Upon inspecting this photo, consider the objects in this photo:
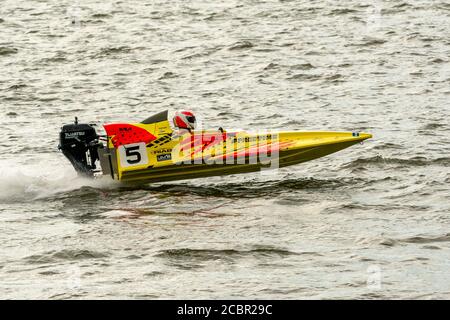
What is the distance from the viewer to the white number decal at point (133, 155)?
16547 millimetres

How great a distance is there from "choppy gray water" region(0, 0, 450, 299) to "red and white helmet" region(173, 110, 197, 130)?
1153 mm

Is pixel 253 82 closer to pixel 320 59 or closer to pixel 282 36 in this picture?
pixel 320 59

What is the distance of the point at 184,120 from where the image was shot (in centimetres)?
1659

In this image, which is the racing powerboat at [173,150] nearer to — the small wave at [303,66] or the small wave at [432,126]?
the small wave at [432,126]

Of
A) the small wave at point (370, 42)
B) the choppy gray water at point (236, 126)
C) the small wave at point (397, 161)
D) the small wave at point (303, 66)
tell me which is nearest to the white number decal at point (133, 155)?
the choppy gray water at point (236, 126)

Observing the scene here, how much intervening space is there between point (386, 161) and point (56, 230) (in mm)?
6594

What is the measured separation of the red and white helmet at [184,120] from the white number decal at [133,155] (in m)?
0.69

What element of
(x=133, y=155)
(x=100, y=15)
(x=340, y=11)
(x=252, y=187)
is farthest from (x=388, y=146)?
(x=100, y=15)

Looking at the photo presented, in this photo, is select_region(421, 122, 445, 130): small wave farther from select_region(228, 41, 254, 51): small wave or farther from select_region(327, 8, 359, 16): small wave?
select_region(327, 8, 359, 16): small wave

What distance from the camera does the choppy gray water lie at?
496 inches

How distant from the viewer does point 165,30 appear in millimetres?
31188

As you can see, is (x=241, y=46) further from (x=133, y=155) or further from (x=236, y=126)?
(x=133, y=155)

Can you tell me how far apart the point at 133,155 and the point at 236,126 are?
5.44 m

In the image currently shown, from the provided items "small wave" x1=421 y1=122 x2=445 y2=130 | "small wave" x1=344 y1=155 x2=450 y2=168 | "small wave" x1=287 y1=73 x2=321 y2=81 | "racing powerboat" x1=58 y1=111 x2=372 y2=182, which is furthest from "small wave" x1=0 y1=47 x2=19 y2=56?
"small wave" x1=344 y1=155 x2=450 y2=168
